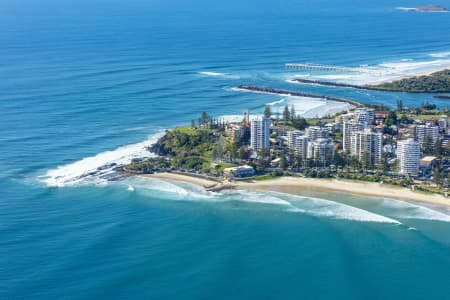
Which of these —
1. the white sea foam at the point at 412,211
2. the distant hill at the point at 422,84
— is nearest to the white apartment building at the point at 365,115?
the white sea foam at the point at 412,211

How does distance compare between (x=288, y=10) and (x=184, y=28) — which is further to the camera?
(x=288, y=10)

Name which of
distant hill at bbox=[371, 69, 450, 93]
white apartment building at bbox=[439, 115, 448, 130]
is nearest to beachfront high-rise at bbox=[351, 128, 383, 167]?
white apartment building at bbox=[439, 115, 448, 130]

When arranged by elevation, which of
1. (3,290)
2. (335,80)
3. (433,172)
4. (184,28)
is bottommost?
(3,290)

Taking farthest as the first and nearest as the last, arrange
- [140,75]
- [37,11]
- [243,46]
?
[37,11] < [243,46] < [140,75]

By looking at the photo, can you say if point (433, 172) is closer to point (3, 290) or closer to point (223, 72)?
point (3, 290)

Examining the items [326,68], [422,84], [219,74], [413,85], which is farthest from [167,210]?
[326,68]

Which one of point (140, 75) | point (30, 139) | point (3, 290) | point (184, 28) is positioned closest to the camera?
point (3, 290)

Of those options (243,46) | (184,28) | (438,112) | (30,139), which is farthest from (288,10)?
(30,139)
